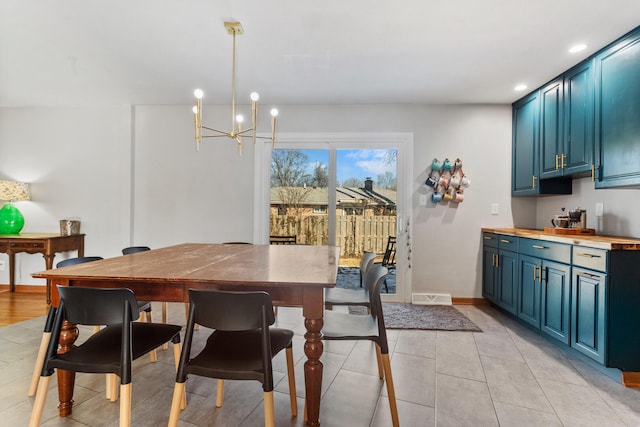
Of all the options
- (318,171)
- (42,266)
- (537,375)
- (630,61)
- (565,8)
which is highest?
(565,8)

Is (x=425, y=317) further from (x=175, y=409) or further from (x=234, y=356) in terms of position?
(x=175, y=409)

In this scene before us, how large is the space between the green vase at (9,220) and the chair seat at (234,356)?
3.89 meters

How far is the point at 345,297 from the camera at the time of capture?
2.37 m

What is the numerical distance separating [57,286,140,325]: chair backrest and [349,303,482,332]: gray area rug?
2.33 meters

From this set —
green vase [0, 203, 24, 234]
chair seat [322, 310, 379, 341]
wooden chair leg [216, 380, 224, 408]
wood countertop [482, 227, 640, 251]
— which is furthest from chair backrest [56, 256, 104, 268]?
wood countertop [482, 227, 640, 251]

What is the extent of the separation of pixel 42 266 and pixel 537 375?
5.49 meters

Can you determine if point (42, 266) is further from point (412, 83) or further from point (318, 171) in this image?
point (412, 83)

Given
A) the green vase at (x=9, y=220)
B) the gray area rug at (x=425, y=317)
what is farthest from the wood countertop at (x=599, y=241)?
the green vase at (x=9, y=220)

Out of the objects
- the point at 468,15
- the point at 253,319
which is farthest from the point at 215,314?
the point at 468,15

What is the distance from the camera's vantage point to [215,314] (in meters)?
1.29

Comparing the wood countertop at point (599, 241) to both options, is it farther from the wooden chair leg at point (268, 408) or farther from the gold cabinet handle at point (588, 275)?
the wooden chair leg at point (268, 408)

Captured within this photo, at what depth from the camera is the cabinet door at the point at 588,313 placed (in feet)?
7.02

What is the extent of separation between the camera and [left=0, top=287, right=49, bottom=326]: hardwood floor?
321 cm

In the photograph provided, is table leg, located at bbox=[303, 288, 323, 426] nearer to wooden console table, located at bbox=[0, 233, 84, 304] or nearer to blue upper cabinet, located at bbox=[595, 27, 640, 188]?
blue upper cabinet, located at bbox=[595, 27, 640, 188]
